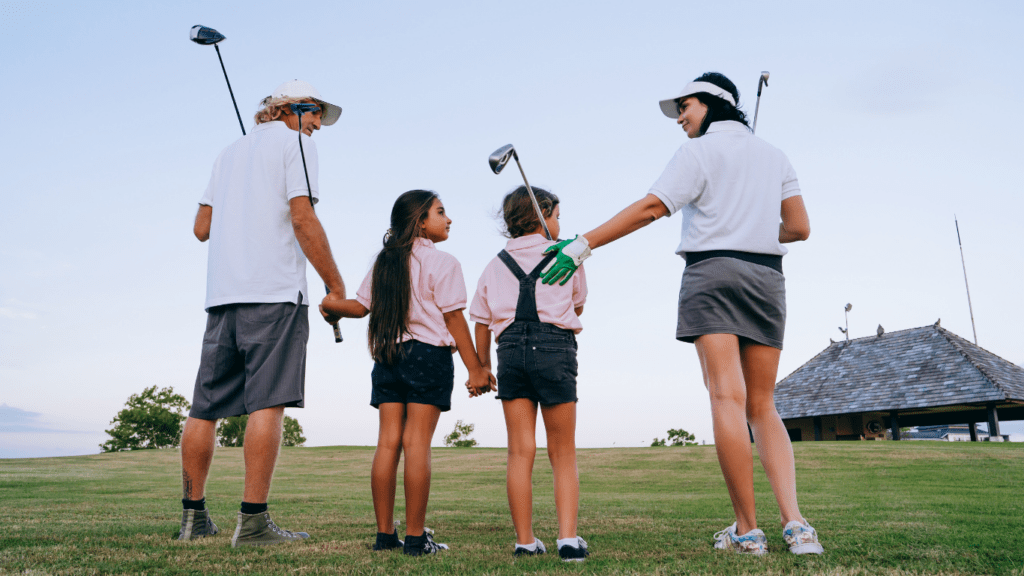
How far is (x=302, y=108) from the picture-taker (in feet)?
13.9

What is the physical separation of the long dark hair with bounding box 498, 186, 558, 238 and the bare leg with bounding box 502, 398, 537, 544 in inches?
38.6

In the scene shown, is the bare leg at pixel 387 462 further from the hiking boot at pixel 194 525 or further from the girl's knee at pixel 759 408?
the girl's knee at pixel 759 408

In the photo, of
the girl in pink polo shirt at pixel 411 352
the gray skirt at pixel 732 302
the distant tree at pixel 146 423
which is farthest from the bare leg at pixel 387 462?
the distant tree at pixel 146 423

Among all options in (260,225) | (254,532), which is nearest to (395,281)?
(260,225)

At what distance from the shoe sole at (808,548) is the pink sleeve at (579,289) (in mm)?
1593

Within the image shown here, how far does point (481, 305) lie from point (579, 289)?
56cm

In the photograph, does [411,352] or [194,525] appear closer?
[411,352]

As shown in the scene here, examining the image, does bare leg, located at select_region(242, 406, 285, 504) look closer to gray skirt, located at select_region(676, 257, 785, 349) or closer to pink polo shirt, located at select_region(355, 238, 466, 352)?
pink polo shirt, located at select_region(355, 238, 466, 352)

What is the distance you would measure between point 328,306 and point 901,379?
3362cm

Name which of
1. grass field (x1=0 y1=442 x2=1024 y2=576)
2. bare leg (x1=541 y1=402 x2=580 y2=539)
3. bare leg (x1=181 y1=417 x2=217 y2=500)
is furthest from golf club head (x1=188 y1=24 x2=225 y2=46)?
bare leg (x1=541 y1=402 x2=580 y2=539)

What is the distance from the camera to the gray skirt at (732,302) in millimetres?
3416

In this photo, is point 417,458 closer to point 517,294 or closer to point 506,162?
point 517,294

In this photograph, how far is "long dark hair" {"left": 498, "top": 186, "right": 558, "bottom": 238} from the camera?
158 inches

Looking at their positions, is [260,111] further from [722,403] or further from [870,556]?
[870,556]
